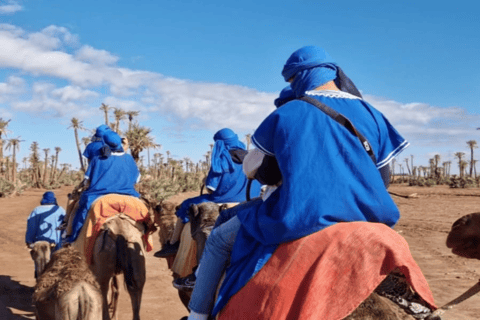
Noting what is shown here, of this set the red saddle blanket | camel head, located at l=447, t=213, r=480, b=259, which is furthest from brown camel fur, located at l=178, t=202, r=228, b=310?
camel head, located at l=447, t=213, r=480, b=259

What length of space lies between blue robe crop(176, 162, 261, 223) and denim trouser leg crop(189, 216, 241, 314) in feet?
10.5

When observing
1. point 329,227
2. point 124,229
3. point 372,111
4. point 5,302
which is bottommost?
point 5,302

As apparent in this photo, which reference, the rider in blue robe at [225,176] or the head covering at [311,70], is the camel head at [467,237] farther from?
the rider in blue robe at [225,176]

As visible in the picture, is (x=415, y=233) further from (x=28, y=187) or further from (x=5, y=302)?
(x=28, y=187)

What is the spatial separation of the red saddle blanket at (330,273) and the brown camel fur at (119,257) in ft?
15.1

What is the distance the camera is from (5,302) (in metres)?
8.96

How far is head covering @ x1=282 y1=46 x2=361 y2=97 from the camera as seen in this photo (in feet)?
8.05

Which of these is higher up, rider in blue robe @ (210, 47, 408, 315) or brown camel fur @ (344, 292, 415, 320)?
rider in blue robe @ (210, 47, 408, 315)

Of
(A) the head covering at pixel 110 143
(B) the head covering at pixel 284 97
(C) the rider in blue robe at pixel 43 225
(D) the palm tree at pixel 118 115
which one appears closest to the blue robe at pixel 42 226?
(C) the rider in blue robe at pixel 43 225

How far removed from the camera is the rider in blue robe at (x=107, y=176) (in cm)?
688

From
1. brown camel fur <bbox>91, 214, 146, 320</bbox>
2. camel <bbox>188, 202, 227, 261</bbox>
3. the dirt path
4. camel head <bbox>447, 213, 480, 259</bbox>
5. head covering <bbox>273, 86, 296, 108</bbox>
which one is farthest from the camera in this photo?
the dirt path

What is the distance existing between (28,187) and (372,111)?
4665cm

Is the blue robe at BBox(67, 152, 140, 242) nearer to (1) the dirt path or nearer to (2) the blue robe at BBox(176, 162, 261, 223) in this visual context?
(2) the blue robe at BBox(176, 162, 261, 223)

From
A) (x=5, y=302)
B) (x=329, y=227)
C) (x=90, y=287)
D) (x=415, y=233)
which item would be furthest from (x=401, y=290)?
(x=415, y=233)
